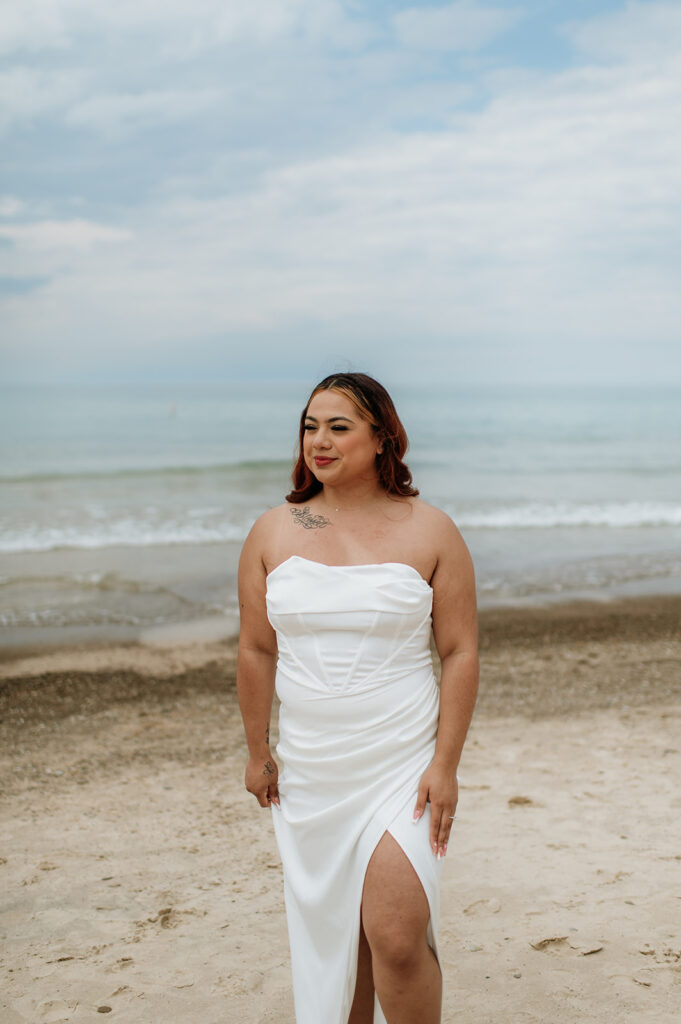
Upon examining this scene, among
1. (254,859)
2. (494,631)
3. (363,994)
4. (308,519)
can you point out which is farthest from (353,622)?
(494,631)

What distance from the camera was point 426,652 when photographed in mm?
2725

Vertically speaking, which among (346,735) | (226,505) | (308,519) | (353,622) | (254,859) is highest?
(308,519)

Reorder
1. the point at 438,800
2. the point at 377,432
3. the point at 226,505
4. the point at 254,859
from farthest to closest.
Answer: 1. the point at 226,505
2. the point at 254,859
3. the point at 377,432
4. the point at 438,800

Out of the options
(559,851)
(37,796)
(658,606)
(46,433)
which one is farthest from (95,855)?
(46,433)

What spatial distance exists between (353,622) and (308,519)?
0.43 meters

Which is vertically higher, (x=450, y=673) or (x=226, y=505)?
(x=450, y=673)

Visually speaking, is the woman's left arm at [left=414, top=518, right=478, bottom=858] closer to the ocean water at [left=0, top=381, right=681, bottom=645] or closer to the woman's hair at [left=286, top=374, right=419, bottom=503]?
the woman's hair at [left=286, top=374, right=419, bottom=503]

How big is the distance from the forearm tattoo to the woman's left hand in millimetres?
802

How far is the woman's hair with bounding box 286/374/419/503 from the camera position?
2779 millimetres

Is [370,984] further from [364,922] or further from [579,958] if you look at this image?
[579,958]

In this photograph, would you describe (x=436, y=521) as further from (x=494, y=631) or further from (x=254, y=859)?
(x=494, y=631)

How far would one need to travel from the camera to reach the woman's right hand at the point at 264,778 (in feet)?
9.47

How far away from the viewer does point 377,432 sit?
281 cm

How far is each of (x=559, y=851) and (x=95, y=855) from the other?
2.41 meters
